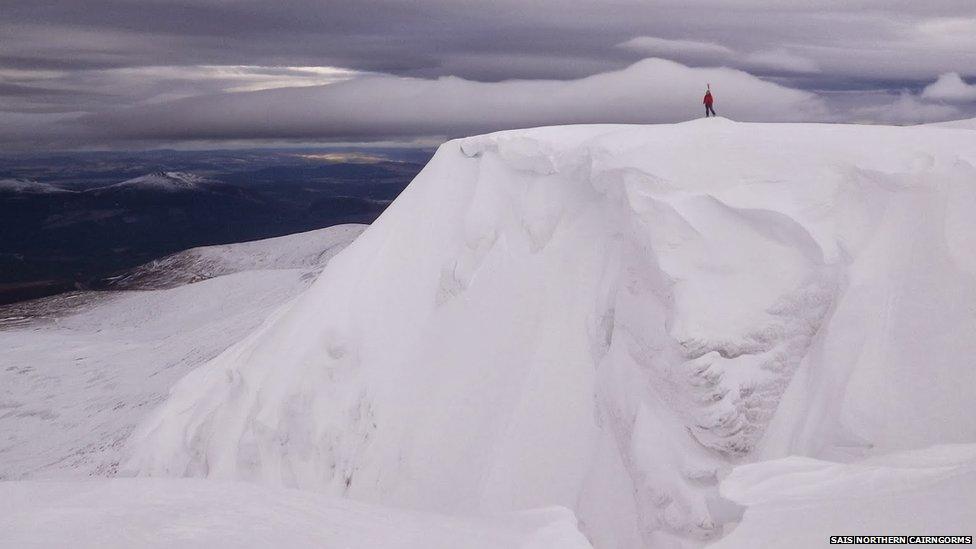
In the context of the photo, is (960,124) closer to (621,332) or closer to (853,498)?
(621,332)

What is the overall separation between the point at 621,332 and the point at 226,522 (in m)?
11.1

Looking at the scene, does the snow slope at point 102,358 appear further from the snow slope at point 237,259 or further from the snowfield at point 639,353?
the snow slope at point 237,259

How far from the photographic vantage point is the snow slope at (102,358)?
3762 centimetres

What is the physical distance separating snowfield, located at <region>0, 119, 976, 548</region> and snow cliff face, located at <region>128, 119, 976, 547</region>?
0.06 meters

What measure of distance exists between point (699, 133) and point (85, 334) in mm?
69336

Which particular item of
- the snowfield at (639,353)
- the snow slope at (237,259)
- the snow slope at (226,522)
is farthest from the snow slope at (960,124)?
the snow slope at (237,259)

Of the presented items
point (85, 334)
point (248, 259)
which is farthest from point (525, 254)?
point (248, 259)

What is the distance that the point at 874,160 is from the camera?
17.0 m

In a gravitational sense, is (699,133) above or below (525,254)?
above

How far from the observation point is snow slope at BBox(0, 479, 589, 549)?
1023 cm

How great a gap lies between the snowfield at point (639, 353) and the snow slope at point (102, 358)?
13.2m

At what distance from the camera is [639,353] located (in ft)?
57.2

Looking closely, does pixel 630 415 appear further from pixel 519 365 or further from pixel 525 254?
pixel 525 254

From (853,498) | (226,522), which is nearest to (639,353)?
(853,498)
